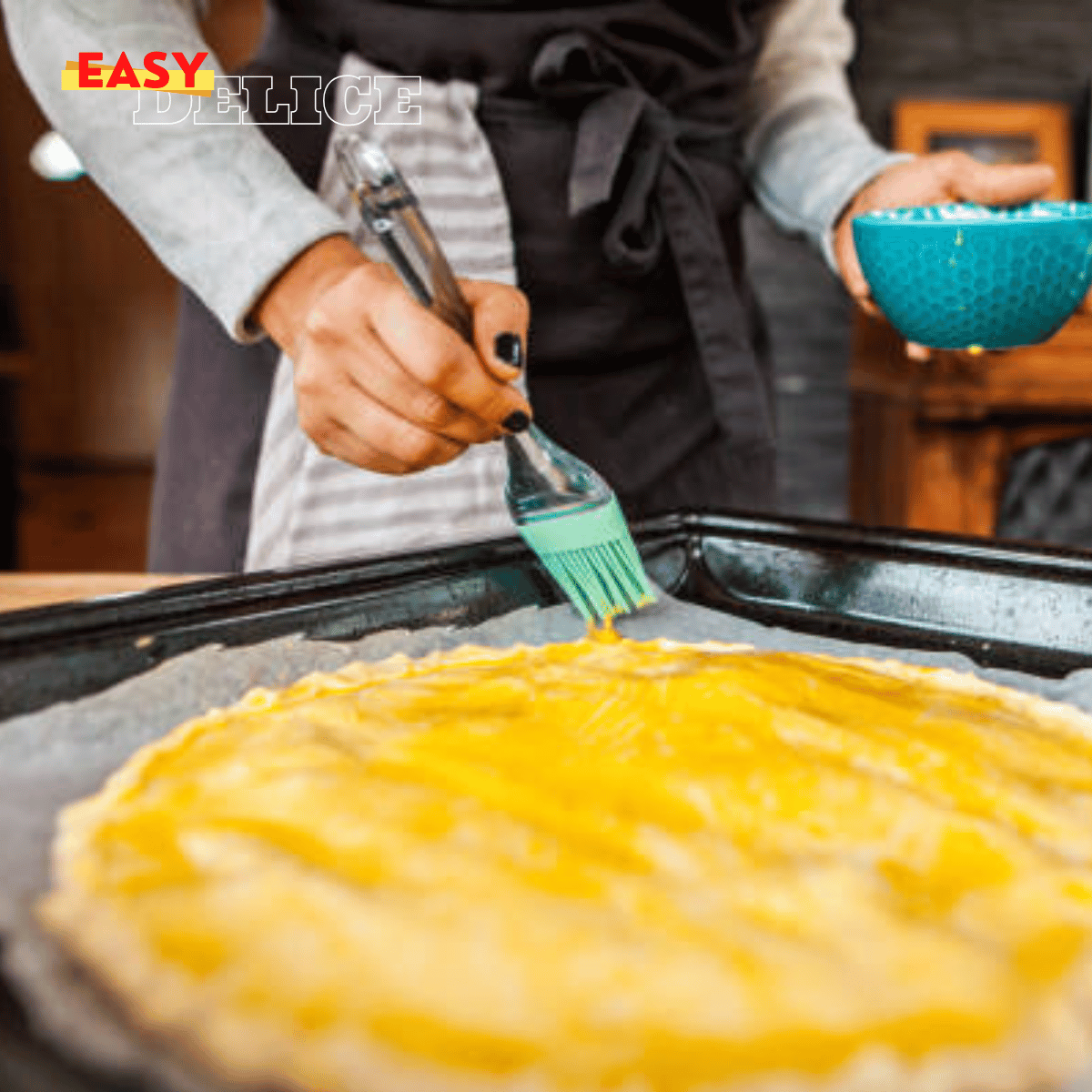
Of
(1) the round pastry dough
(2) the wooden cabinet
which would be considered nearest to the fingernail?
(1) the round pastry dough

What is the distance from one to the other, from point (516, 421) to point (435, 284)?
10 centimetres

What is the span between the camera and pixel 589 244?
1203mm

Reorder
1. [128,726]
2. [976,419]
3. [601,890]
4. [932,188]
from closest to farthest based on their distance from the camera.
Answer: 1. [601,890]
2. [128,726]
3. [932,188]
4. [976,419]

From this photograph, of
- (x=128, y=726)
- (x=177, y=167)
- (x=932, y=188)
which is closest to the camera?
(x=128, y=726)

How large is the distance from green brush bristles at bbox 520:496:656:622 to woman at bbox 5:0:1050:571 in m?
0.08

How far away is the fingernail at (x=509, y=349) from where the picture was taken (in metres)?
0.85

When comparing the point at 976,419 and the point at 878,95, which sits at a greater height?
the point at 878,95

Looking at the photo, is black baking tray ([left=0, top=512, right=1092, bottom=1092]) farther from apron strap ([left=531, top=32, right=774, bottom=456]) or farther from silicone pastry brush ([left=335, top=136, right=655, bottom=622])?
apron strap ([left=531, top=32, right=774, bottom=456])

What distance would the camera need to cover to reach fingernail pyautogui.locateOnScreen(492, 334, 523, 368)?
0.85m

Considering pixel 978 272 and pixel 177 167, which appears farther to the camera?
pixel 177 167

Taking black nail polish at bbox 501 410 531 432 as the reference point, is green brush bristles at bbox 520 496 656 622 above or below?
below

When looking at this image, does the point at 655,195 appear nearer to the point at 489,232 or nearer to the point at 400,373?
the point at 489,232

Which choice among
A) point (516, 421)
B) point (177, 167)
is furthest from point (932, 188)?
point (177, 167)

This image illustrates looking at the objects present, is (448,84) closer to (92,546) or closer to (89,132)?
(89,132)
